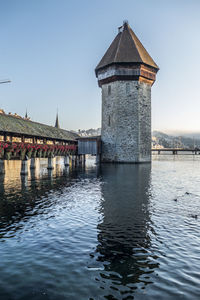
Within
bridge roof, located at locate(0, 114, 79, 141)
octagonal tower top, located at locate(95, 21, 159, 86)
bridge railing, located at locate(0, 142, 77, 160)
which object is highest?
octagonal tower top, located at locate(95, 21, 159, 86)

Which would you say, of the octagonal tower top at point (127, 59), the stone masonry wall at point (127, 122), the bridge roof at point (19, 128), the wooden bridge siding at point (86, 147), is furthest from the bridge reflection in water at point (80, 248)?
the octagonal tower top at point (127, 59)

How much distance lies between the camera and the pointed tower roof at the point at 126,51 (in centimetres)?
4206

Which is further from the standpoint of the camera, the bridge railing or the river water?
the bridge railing

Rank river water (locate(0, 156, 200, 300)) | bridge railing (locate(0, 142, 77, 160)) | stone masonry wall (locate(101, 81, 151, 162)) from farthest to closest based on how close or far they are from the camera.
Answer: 1. stone masonry wall (locate(101, 81, 151, 162))
2. bridge railing (locate(0, 142, 77, 160))
3. river water (locate(0, 156, 200, 300))

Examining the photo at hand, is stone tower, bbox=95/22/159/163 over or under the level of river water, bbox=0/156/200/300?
over

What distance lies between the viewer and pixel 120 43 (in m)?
45.6

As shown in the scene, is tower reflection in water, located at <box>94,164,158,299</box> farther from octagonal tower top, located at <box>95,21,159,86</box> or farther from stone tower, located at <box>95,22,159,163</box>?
octagonal tower top, located at <box>95,21,159,86</box>

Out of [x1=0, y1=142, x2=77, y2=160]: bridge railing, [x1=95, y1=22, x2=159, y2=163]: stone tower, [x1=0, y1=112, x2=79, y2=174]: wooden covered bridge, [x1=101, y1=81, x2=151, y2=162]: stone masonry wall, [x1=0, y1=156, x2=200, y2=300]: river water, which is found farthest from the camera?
[x1=101, y1=81, x2=151, y2=162]: stone masonry wall

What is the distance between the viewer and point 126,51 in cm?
4378

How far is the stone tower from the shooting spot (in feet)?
138

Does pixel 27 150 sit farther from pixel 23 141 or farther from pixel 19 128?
pixel 19 128

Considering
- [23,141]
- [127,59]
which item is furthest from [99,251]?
[127,59]

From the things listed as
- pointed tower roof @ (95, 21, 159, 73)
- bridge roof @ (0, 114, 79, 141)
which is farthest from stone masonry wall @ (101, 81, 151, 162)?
bridge roof @ (0, 114, 79, 141)

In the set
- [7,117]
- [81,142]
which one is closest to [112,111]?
[81,142]
